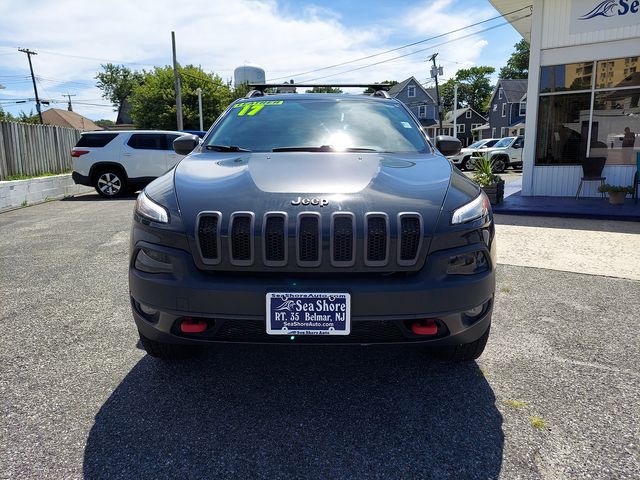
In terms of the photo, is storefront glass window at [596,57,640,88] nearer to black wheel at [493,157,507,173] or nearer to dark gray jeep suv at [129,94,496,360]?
dark gray jeep suv at [129,94,496,360]

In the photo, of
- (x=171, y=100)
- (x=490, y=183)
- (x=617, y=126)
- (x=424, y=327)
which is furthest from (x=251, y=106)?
(x=171, y=100)

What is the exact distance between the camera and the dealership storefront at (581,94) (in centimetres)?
951

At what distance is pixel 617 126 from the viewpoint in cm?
1008

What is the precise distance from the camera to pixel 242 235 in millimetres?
2078

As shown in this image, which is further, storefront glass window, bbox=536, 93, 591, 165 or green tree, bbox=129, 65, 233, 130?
green tree, bbox=129, 65, 233, 130

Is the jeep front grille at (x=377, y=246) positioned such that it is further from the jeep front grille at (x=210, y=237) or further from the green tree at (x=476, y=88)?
the green tree at (x=476, y=88)

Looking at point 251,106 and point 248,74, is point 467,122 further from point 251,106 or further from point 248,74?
point 251,106

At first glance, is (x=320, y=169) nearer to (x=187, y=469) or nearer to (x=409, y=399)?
(x=409, y=399)

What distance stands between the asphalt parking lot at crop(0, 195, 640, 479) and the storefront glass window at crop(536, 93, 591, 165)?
760cm

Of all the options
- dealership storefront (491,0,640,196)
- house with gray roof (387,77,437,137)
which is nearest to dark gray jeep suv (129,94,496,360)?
dealership storefront (491,0,640,196)

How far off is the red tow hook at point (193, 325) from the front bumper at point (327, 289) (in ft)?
0.08

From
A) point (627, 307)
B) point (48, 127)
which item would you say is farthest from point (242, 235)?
point (48, 127)

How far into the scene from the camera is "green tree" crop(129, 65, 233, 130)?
3712 centimetres

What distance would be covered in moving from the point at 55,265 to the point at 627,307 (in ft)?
18.4
